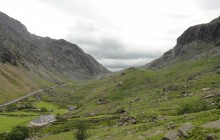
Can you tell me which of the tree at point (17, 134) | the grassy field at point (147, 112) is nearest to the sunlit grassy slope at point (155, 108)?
the grassy field at point (147, 112)

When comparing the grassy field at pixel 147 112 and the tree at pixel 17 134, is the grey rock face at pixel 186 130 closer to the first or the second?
the grassy field at pixel 147 112

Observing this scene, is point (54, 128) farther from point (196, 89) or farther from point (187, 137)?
point (187, 137)

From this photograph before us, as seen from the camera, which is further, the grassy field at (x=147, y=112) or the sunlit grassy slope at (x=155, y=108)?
the sunlit grassy slope at (x=155, y=108)

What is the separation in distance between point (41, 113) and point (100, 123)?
251 ft

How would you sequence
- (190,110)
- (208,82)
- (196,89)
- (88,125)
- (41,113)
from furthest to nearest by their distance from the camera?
(41,113)
(208,82)
(196,89)
(88,125)
(190,110)

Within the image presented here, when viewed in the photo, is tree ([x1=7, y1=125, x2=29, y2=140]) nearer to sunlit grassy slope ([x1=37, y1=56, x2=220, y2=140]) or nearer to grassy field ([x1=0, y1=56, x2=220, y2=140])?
grassy field ([x1=0, y1=56, x2=220, y2=140])

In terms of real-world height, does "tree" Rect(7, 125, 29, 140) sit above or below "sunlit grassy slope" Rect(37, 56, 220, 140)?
below

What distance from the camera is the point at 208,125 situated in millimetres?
37812

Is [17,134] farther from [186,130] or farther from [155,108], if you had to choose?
[186,130]

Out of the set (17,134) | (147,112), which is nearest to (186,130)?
(147,112)

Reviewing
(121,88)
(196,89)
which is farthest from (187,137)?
(121,88)

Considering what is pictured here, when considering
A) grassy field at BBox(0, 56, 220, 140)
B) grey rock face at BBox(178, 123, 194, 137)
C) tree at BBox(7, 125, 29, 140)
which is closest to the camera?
grey rock face at BBox(178, 123, 194, 137)

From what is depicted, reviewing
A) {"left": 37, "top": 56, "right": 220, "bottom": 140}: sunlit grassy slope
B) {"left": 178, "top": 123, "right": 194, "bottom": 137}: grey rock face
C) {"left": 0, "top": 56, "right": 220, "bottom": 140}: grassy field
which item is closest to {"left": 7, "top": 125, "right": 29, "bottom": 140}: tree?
{"left": 0, "top": 56, "right": 220, "bottom": 140}: grassy field

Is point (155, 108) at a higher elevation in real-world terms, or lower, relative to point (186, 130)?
lower
